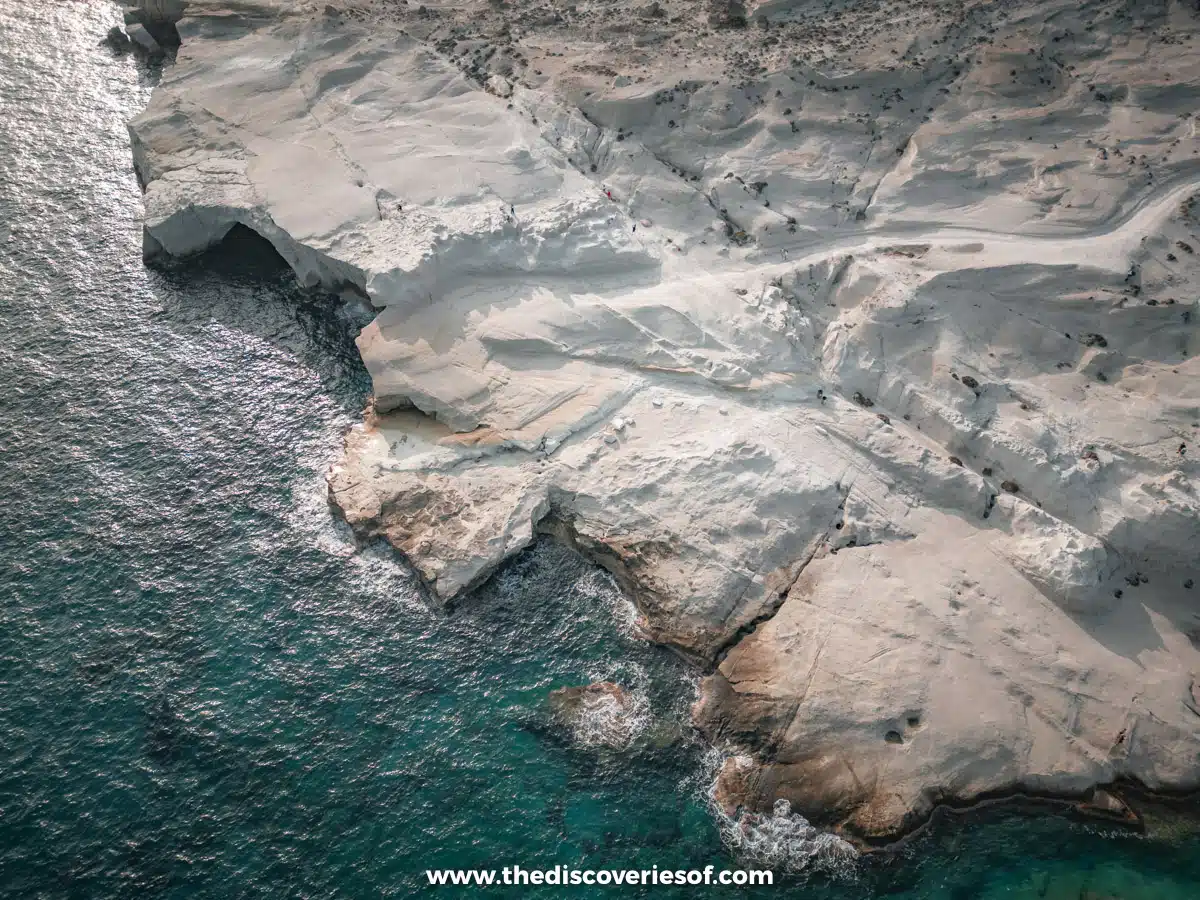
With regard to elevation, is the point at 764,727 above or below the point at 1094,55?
below

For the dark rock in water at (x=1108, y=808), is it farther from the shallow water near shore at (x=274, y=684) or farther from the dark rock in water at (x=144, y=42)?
the dark rock in water at (x=144, y=42)

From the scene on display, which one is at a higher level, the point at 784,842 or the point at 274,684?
the point at 784,842

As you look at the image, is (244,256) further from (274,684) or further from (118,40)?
(118,40)

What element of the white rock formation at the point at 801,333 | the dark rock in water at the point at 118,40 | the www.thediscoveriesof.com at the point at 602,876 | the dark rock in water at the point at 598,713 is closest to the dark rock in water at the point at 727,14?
the white rock formation at the point at 801,333

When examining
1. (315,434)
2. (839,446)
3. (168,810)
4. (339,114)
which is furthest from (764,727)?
(339,114)

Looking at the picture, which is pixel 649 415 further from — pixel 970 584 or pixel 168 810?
pixel 168 810

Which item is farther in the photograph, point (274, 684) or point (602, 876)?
point (274, 684)

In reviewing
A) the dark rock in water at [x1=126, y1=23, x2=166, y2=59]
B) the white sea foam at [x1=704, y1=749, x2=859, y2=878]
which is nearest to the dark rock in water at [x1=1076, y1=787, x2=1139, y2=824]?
the white sea foam at [x1=704, y1=749, x2=859, y2=878]

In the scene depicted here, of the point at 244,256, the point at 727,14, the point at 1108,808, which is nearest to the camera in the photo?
the point at 1108,808

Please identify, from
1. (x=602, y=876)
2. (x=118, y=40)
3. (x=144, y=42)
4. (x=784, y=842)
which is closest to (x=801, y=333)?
(x=784, y=842)
